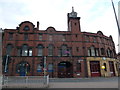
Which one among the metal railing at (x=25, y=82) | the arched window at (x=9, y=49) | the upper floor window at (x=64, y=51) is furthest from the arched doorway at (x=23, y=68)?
the metal railing at (x=25, y=82)

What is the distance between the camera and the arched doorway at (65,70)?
93.0 ft

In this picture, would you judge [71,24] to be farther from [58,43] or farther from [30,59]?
[30,59]

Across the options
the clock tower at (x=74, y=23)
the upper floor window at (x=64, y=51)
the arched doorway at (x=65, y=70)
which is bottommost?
the arched doorway at (x=65, y=70)

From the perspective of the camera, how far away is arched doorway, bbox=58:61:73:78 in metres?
28.3

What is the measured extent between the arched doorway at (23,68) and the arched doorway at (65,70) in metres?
8.26

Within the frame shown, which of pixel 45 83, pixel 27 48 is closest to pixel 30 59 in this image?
pixel 27 48

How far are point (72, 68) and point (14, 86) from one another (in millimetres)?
19500

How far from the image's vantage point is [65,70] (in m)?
29.0

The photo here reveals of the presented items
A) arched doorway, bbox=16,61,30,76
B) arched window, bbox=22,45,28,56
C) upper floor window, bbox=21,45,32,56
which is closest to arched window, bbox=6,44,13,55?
upper floor window, bbox=21,45,32,56

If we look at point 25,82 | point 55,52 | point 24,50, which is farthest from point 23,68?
point 25,82

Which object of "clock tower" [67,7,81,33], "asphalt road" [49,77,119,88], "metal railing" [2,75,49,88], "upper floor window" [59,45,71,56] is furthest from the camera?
"clock tower" [67,7,81,33]

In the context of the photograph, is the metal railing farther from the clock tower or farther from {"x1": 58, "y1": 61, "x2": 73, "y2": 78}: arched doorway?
the clock tower

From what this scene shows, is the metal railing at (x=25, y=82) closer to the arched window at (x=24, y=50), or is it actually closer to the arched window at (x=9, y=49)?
the arched window at (x=24, y=50)

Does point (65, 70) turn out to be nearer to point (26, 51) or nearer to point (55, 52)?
point (55, 52)
